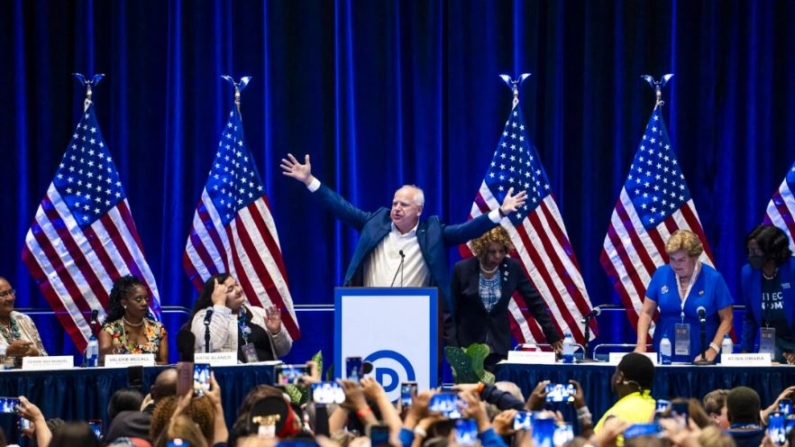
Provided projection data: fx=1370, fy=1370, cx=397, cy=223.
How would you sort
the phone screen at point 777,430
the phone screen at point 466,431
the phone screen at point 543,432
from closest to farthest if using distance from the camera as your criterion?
the phone screen at point 466,431 < the phone screen at point 543,432 < the phone screen at point 777,430

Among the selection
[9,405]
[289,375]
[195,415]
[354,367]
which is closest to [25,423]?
[9,405]

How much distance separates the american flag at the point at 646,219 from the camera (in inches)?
421

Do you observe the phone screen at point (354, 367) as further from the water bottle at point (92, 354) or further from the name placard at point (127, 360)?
the water bottle at point (92, 354)

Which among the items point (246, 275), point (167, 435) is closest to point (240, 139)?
point (246, 275)

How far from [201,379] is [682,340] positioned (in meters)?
4.04

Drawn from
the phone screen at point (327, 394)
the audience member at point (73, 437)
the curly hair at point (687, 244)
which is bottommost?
the audience member at point (73, 437)

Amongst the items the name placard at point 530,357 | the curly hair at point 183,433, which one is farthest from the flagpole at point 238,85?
the curly hair at point 183,433

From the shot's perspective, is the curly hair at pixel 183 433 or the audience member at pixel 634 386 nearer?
the curly hair at pixel 183 433

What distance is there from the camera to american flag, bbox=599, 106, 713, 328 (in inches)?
421

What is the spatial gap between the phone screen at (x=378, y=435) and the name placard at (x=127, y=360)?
4224 mm

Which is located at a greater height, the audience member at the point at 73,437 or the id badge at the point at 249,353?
the audience member at the point at 73,437

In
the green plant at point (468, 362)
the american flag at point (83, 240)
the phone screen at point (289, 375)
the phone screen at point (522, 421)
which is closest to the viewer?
the phone screen at point (522, 421)

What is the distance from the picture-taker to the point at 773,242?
881 cm

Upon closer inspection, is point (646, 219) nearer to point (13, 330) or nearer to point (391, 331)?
point (391, 331)
